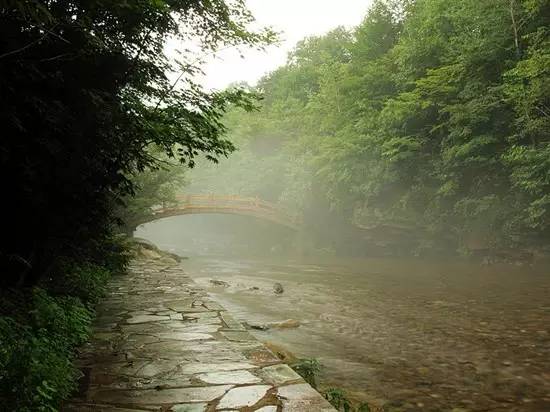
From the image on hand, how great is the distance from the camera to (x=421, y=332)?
7.72 m

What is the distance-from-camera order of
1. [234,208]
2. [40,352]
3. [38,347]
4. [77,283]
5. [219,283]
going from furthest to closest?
1. [234,208]
2. [219,283]
3. [77,283]
4. [38,347]
5. [40,352]

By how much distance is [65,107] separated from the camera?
3.65m

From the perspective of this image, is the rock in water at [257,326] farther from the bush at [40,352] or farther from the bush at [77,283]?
the bush at [40,352]

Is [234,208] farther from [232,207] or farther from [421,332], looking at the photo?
[421,332]

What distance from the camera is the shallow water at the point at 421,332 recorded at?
16.6ft

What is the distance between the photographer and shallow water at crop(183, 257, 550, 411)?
16.6 feet

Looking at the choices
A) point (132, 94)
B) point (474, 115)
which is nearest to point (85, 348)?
point (132, 94)

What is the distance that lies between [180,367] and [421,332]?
5.28 metres

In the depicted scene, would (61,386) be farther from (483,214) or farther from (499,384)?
(483,214)

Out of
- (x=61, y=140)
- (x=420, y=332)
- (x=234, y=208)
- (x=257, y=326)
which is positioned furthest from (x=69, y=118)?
(x=234, y=208)

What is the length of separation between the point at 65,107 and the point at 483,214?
17686 millimetres

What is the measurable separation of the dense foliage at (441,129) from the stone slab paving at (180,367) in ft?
42.0

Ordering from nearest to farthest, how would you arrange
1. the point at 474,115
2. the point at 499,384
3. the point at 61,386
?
the point at 61,386 → the point at 499,384 → the point at 474,115

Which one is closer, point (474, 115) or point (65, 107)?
point (65, 107)
